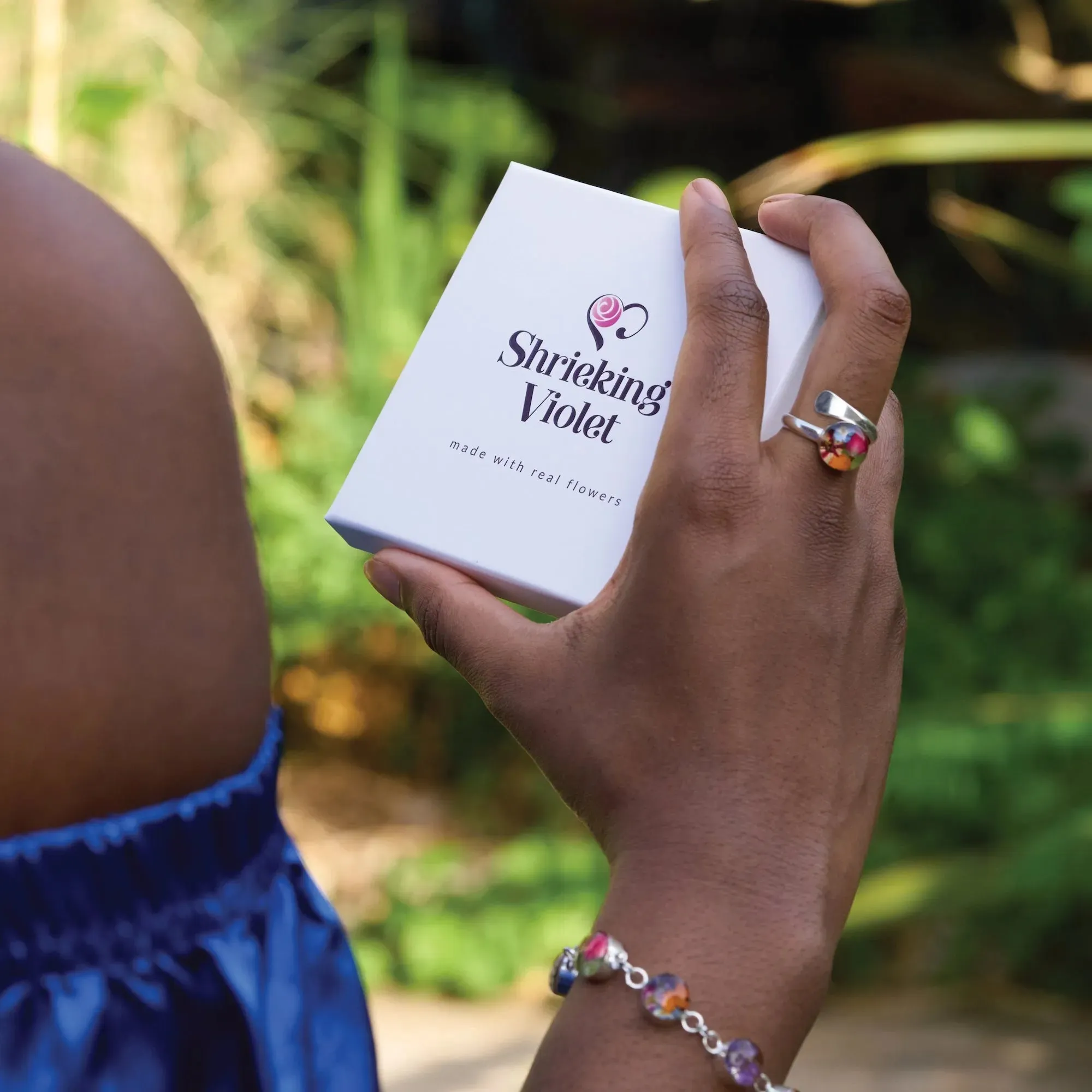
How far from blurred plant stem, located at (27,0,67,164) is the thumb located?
2171mm

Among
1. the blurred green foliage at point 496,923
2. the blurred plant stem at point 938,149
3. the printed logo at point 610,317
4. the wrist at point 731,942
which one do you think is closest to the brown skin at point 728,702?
the wrist at point 731,942

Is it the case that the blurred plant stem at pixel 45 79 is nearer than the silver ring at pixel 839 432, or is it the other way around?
the silver ring at pixel 839 432

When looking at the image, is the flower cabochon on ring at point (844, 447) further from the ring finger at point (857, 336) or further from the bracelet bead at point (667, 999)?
the bracelet bead at point (667, 999)

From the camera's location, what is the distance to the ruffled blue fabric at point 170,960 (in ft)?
1.86

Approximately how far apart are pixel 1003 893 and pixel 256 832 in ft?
5.13

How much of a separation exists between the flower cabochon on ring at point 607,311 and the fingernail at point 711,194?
77 millimetres

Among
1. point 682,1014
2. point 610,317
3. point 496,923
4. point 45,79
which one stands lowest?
point 496,923

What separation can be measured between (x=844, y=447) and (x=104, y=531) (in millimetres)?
344

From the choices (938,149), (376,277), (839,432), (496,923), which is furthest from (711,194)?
(376,277)

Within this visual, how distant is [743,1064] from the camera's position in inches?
19.5

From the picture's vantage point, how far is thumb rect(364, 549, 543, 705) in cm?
60

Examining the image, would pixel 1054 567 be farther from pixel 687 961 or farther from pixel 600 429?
pixel 687 961

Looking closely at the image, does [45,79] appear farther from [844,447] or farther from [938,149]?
[844,447]

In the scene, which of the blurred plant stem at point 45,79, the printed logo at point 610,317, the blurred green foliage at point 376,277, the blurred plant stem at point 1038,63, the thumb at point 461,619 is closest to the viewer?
the thumb at point 461,619
